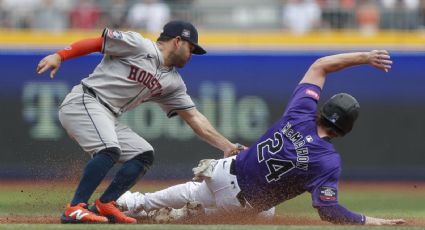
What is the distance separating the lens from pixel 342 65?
24.6 feet

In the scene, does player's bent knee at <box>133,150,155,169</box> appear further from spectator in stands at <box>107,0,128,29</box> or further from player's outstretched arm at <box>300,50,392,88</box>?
spectator in stands at <box>107,0,128,29</box>

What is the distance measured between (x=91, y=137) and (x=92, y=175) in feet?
1.12

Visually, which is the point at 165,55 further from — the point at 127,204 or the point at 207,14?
the point at 207,14

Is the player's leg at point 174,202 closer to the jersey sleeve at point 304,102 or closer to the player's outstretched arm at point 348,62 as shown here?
the jersey sleeve at point 304,102

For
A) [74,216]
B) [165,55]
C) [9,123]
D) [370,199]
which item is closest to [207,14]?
[9,123]

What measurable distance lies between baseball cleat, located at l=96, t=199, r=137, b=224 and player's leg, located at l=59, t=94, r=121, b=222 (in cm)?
23

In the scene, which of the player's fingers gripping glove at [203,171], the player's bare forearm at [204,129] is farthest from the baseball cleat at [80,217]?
the player's bare forearm at [204,129]

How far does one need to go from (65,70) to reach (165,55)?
18.1 feet

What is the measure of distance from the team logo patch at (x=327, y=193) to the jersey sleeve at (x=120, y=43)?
1.88 meters

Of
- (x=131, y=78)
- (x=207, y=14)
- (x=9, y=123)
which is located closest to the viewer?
(x=131, y=78)

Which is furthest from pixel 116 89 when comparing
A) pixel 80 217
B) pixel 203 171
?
pixel 80 217

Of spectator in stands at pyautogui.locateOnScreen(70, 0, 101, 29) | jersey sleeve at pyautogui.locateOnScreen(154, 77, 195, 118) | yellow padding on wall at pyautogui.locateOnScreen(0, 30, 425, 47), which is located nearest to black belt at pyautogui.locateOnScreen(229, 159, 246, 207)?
jersey sleeve at pyautogui.locateOnScreen(154, 77, 195, 118)

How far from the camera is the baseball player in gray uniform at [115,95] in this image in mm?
7309

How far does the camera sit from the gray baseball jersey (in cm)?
747
